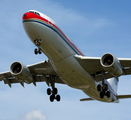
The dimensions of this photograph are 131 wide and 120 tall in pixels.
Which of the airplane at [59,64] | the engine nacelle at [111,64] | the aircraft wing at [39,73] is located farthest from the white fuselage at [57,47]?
the aircraft wing at [39,73]

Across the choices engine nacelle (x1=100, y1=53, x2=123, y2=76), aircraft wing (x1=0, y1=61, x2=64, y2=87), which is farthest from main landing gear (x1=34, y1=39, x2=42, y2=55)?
engine nacelle (x1=100, y1=53, x2=123, y2=76)

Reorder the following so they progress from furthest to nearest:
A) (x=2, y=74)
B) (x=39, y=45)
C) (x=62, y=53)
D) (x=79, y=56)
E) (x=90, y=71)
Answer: (x=2, y=74) < (x=90, y=71) < (x=79, y=56) < (x=62, y=53) < (x=39, y=45)

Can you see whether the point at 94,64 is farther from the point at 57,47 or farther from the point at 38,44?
the point at 38,44

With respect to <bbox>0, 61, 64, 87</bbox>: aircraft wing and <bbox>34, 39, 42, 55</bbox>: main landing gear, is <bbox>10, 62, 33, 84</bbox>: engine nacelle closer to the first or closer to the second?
<bbox>0, 61, 64, 87</bbox>: aircraft wing

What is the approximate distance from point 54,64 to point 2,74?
8122 mm

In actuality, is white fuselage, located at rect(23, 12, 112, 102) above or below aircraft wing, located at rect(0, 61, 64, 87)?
above

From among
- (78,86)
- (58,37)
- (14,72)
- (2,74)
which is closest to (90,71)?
(78,86)

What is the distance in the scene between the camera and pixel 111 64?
2273 cm

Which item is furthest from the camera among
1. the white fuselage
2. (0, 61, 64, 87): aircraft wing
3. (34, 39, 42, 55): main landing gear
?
(0, 61, 64, 87): aircraft wing

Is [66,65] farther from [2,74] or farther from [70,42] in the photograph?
[2,74]

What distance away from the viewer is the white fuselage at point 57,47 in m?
21.1

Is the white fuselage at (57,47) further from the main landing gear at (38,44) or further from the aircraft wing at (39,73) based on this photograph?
the aircraft wing at (39,73)

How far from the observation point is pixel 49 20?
22.2 m

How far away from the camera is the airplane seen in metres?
21.4
